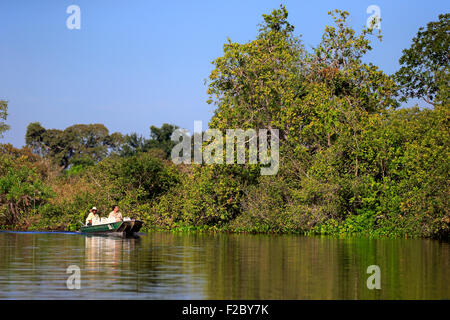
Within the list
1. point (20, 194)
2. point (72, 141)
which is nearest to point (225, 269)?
point (20, 194)

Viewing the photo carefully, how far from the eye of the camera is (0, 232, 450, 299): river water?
52.9 ft

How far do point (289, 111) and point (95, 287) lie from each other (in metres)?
25.0

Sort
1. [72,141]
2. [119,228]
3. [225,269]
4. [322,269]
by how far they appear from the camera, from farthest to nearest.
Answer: [72,141] < [119,228] < [225,269] < [322,269]

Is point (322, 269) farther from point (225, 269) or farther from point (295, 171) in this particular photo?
point (295, 171)

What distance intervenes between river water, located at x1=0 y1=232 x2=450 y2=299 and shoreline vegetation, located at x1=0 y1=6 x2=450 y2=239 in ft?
17.9

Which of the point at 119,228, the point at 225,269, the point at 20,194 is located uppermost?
the point at 20,194

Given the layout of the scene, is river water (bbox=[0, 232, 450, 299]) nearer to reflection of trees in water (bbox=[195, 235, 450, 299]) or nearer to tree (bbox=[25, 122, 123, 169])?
reflection of trees in water (bbox=[195, 235, 450, 299])

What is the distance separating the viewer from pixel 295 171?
136 ft

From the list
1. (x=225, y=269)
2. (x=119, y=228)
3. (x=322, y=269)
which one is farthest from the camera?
(x=119, y=228)

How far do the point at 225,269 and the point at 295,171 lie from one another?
2102cm

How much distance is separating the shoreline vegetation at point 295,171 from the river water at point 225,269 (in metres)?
5.44
